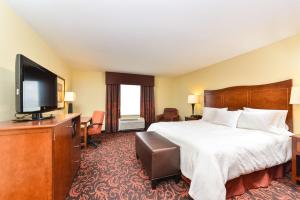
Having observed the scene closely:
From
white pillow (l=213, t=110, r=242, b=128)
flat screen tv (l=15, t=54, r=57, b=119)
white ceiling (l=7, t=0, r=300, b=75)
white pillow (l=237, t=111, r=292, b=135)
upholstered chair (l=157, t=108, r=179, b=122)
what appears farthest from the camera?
upholstered chair (l=157, t=108, r=179, b=122)

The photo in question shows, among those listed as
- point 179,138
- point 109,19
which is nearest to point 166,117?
point 179,138

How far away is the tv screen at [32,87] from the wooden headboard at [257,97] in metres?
3.73

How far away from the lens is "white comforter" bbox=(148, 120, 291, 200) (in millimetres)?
1511

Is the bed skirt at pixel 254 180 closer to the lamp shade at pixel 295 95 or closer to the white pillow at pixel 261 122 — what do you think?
the white pillow at pixel 261 122

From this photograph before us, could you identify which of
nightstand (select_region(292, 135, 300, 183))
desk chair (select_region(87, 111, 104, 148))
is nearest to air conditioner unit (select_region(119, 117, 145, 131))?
desk chair (select_region(87, 111, 104, 148))

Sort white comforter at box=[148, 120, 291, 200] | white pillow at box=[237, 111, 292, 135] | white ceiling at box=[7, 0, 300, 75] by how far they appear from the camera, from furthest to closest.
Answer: white pillow at box=[237, 111, 292, 135]
white ceiling at box=[7, 0, 300, 75]
white comforter at box=[148, 120, 291, 200]

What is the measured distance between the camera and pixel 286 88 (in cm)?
249

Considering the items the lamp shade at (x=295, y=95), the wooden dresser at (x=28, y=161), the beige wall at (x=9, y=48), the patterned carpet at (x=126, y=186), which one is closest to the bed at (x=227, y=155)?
the patterned carpet at (x=126, y=186)

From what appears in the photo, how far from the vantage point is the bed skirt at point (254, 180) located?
69.2 inches

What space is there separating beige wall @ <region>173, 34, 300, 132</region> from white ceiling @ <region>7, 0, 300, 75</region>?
20 cm

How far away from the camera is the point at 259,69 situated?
297 centimetres

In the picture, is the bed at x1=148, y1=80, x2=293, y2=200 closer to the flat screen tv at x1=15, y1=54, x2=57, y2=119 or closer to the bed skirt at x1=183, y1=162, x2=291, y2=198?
the bed skirt at x1=183, y1=162, x2=291, y2=198

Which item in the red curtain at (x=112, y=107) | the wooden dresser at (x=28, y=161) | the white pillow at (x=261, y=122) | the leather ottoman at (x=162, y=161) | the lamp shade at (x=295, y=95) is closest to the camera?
the wooden dresser at (x=28, y=161)

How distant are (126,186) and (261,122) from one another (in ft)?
8.05
